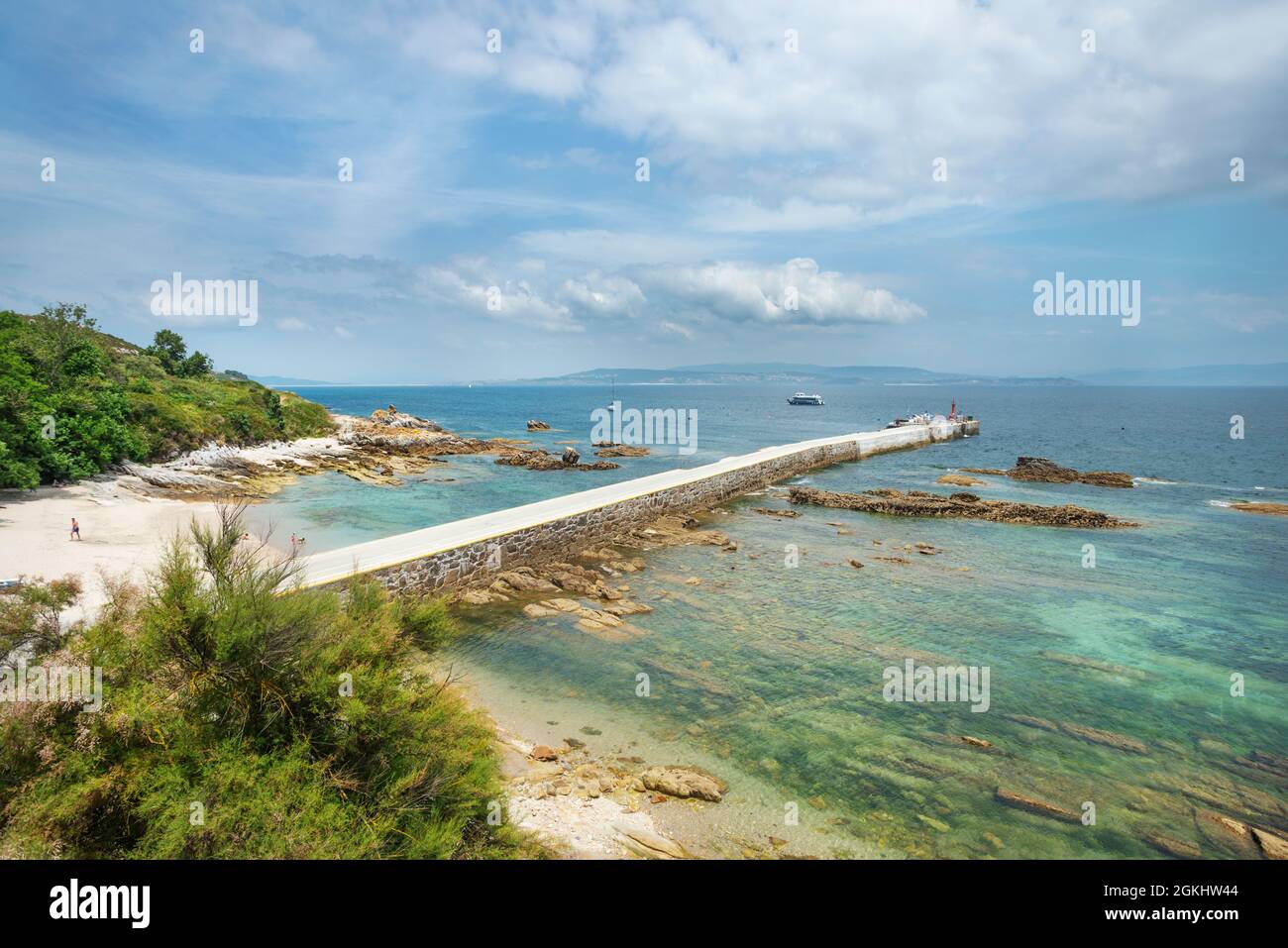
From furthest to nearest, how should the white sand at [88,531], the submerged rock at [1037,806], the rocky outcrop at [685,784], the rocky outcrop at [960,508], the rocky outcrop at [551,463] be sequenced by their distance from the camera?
the rocky outcrop at [551,463]
the rocky outcrop at [960,508]
the white sand at [88,531]
the rocky outcrop at [685,784]
the submerged rock at [1037,806]

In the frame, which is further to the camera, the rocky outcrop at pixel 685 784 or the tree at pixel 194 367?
the tree at pixel 194 367

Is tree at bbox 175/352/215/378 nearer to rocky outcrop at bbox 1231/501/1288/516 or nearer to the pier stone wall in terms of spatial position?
the pier stone wall

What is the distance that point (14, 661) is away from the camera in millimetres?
6086

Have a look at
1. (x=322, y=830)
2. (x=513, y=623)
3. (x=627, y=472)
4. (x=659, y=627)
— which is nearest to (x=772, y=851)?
(x=322, y=830)

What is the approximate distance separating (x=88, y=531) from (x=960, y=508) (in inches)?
→ 1332

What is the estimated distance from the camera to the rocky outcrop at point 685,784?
8.88 m

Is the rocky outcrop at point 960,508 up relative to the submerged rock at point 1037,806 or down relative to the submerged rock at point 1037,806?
up

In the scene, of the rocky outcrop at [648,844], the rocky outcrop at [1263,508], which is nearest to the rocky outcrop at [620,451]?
the rocky outcrop at [1263,508]

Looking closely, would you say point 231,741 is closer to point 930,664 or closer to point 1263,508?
point 930,664

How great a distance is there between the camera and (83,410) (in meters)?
27.0

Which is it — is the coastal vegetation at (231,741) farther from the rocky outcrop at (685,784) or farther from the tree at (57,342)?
the tree at (57,342)

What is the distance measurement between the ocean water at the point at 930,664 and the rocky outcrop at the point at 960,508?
135 cm

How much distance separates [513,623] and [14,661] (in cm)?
991

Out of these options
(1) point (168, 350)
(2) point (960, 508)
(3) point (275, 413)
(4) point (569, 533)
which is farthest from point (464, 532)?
(1) point (168, 350)
